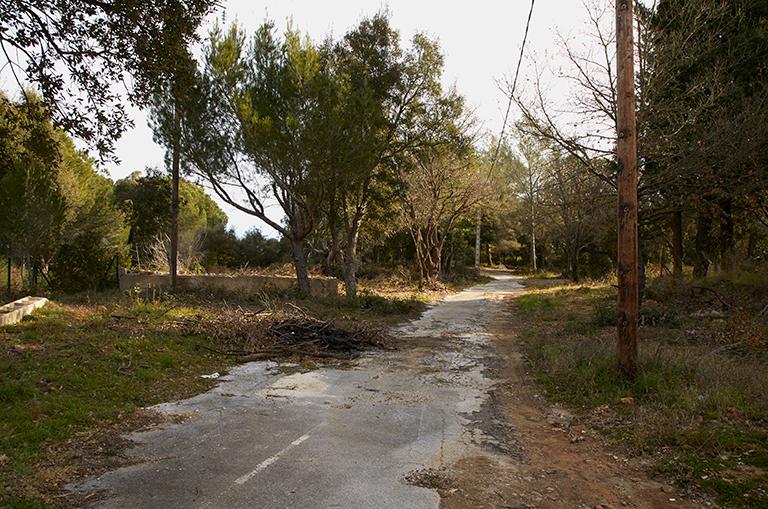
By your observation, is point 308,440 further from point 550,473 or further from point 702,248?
point 702,248

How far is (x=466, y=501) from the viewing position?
4.36m

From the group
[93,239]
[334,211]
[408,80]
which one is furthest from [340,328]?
[93,239]

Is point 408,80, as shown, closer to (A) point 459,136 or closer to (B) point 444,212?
(A) point 459,136

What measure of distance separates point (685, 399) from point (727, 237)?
18.1 m

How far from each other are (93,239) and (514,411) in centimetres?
2047

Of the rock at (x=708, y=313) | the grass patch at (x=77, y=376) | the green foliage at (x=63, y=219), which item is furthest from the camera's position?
the green foliage at (x=63, y=219)

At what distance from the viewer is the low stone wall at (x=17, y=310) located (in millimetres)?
11130

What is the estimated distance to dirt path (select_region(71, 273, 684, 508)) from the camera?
441 centimetres

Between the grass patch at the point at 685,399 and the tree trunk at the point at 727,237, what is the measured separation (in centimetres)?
857

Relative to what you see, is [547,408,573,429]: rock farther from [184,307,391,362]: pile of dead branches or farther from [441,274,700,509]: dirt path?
[184,307,391,362]: pile of dead branches

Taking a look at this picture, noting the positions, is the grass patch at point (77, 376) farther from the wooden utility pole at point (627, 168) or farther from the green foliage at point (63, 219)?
the green foliage at point (63, 219)

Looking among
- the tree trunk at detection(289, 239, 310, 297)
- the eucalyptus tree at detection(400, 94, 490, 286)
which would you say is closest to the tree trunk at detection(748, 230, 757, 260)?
the eucalyptus tree at detection(400, 94, 490, 286)

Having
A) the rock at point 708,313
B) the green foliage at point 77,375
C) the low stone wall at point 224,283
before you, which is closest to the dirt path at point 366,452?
the green foliage at point 77,375

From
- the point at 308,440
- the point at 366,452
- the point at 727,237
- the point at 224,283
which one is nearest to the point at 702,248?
the point at 727,237
